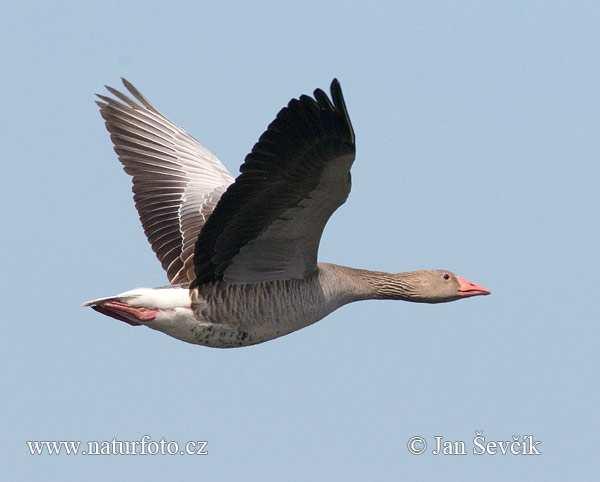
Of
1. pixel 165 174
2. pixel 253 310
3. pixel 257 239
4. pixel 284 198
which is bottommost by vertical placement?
pixel 253 310

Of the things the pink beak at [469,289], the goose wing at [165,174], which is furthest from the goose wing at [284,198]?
the pink beak at [469,289]

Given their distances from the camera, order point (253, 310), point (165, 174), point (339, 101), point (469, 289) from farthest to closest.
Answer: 1. point (165, 174)
2. point (469, 289)
3. point (253, 310)
4. point (339, 101)

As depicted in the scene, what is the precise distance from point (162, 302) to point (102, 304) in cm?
59

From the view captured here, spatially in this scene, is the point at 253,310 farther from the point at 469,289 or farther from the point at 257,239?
the point at 469,289

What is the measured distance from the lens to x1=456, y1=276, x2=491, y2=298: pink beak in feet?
40.3

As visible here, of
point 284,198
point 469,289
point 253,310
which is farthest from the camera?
point 469,289

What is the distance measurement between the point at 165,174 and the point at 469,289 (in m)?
3.82

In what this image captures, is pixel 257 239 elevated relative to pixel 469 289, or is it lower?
elevated

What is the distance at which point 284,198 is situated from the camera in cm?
1018

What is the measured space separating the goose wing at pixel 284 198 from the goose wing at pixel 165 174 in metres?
1.01

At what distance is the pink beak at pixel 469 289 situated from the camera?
40.3ft

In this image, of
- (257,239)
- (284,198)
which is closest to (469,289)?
(257,239)

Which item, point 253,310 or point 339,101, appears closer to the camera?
point 339,101

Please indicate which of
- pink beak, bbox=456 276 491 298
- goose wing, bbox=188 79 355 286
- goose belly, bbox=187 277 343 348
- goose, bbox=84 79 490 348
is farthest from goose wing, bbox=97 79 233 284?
pink beak, bbox=456 276 491 298
